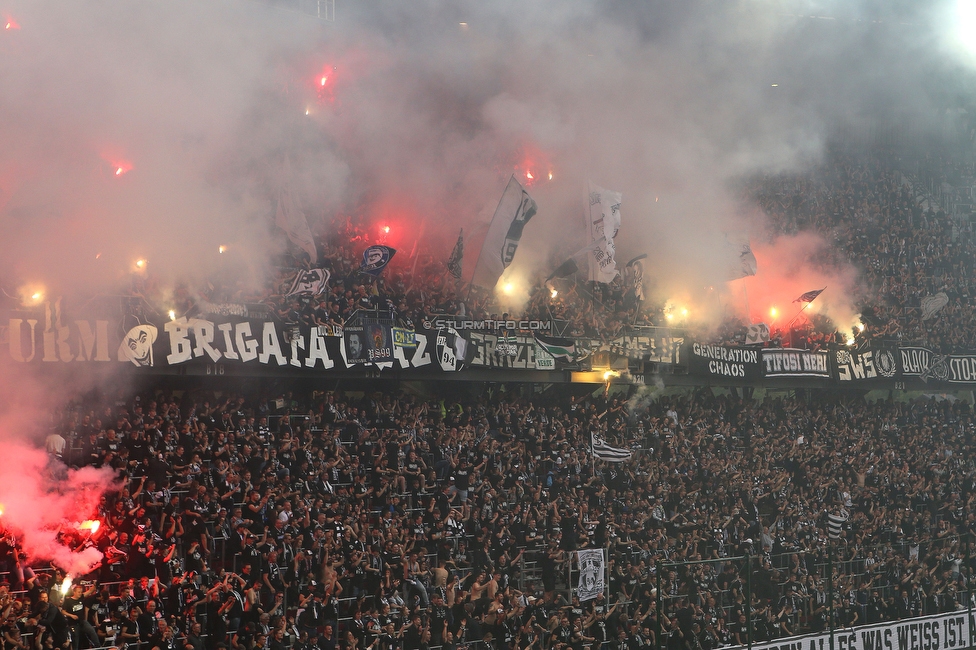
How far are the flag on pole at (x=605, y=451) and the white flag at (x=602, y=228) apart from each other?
316cm

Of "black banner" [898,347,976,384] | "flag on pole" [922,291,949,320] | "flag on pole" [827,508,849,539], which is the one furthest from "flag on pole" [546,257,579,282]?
"flag on pole" [922,291,949,320]

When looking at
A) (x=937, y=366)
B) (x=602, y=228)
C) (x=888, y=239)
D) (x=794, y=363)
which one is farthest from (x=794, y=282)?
(x=602, y=228)

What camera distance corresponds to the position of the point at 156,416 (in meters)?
12.1

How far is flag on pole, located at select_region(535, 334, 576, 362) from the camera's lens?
1605cm

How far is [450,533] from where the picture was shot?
13031 millimetres

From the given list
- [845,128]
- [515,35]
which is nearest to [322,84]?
[515,35]

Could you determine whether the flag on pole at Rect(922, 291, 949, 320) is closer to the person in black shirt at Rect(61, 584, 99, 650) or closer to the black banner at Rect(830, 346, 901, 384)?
the black banner at Rect(830, 346, 901, 384)

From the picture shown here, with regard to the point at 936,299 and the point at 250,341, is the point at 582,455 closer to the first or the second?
the point at 250,341

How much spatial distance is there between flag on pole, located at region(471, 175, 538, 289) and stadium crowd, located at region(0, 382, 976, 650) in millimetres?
2429

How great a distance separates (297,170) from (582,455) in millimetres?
6690

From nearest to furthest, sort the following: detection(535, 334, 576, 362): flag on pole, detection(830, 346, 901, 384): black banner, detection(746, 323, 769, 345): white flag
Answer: detection(535, 334, 576, 362): flag on pole < detection(746, 323, 769, 345): white flag < detection(830, 346, 901, 384): black banner

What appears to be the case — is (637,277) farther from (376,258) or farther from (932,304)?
(932,304)

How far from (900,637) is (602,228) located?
26.9 feet

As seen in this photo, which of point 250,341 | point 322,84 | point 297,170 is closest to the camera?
point 250,341
